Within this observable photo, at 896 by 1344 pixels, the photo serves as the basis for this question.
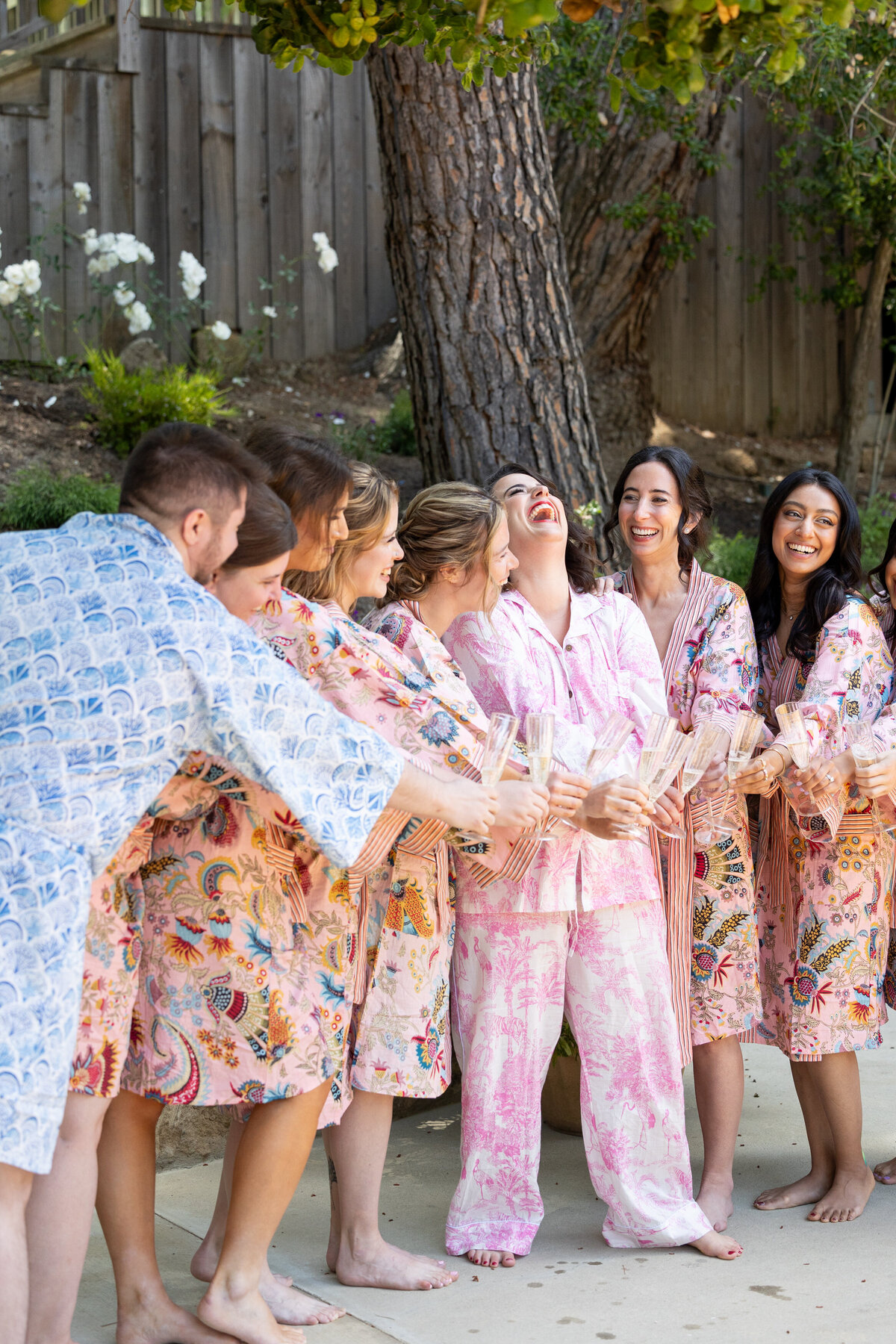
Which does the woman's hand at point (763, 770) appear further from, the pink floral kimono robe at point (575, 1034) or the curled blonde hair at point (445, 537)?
the curled blonde hair at point (445, 537)

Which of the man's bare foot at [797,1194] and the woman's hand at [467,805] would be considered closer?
the woman's hand at [467,805]

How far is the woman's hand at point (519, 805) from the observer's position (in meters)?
2.53

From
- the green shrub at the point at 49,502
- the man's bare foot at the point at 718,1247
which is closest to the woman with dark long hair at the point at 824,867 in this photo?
the man's bare foot at the point at 718,1247

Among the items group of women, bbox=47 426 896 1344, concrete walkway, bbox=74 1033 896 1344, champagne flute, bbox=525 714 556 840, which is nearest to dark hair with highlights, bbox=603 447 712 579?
group of women, bbox=47 426 896 1344

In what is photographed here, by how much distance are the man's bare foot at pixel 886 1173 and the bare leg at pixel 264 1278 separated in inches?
54.7

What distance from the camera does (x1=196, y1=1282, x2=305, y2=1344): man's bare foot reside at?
2.34 meters

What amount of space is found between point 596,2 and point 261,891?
1.54 metres

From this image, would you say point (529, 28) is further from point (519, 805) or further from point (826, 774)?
point (826, 774)

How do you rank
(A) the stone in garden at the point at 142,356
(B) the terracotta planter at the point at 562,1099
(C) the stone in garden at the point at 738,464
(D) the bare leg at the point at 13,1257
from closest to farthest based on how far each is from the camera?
(D) the bare leg at the point at 13,1257, (B) the terracotta planter at the point at 562,1099, (A) the stone in garden at the point at 142,356, (C) the stone in garden at the point at 738,464

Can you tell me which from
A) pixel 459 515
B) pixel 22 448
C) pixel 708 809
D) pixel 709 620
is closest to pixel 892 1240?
pixel 708 809

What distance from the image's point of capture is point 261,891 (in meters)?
2.38

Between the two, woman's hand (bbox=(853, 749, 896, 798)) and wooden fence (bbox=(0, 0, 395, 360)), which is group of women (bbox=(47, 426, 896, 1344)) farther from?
wooden fence (bbox=(0, 0, 395, 360))

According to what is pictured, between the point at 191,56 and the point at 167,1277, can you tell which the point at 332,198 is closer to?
the point at 191,56

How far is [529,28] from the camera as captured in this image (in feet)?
7.39
